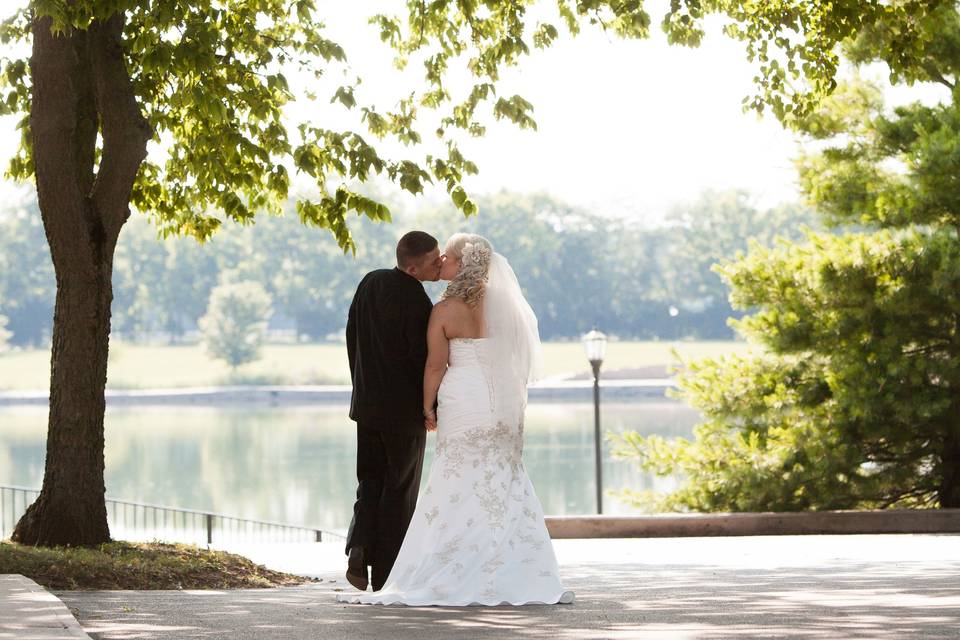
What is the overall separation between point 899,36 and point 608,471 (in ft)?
142

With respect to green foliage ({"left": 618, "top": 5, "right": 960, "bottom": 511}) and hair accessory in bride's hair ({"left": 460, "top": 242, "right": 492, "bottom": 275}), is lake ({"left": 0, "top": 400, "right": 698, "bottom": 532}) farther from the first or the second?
hair accessory in bride's hair ({"left": 460, "top": 242, "right": 492, "bottom": 275})

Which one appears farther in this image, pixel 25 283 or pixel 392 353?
pixel 25 283

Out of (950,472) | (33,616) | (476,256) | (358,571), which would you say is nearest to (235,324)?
(950,472)

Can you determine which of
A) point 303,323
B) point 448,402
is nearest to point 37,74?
point 448,402

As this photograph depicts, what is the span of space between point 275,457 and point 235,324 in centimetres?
4806

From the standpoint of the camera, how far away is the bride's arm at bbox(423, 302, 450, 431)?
7426 millimetres

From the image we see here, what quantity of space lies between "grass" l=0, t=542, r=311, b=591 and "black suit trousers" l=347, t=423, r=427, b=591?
1671 millimetres

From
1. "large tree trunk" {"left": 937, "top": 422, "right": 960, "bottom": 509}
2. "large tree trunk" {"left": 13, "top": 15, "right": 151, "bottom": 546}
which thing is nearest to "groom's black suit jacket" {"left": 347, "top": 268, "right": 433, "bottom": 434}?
"large tree trunk" {"left": 13, "top": 15, "right": 151, "bottom": 546}

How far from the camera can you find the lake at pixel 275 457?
4612 cm

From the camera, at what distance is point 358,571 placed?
25.2 feet

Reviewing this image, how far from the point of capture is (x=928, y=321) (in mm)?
15484

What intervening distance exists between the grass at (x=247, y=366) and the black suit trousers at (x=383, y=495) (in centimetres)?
9418

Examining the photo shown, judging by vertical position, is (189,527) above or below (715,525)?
below

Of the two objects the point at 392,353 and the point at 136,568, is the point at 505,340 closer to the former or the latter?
the point at 392,353
